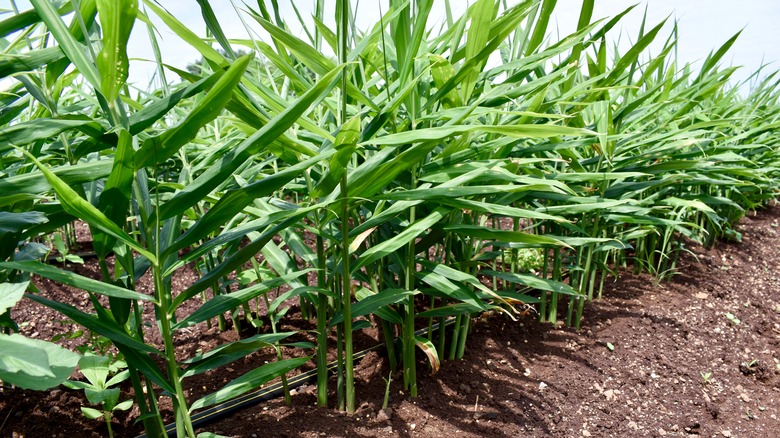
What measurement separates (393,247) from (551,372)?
0.70 metres

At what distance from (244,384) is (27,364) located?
41cm

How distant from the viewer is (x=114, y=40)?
62 cm

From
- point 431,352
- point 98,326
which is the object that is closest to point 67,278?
point 98,326

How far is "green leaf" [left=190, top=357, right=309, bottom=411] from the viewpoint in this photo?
818 mm

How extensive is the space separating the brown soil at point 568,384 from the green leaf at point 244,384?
8.3 inches

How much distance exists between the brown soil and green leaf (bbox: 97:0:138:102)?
0.66 meters

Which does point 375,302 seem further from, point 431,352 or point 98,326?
point 98,326

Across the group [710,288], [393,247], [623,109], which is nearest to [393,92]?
[393,247]

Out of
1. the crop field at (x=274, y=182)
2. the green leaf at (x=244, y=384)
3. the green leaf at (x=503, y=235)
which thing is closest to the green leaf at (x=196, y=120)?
the crop field at (x=274, y=182)

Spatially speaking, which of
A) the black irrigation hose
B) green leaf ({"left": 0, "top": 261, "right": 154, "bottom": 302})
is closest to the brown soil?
the black irrigation hose

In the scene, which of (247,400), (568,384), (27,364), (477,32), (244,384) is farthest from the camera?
(568,384)

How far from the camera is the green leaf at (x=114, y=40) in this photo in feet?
2.00

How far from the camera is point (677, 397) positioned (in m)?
1.43

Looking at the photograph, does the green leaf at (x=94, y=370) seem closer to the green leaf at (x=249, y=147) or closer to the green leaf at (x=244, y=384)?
the green leaf at (x=244, y=384)
